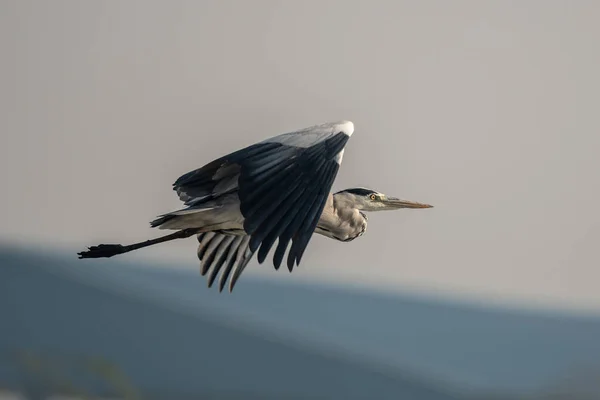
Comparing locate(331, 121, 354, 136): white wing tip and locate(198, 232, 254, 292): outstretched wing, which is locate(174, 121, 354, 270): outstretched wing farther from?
locate(198, 232, 254, 292): outstretched wing

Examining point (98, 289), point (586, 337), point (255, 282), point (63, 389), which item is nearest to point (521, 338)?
point (586, 337)

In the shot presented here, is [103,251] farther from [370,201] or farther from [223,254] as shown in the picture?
[370,201]

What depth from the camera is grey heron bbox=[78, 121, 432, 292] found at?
1293 centimetres

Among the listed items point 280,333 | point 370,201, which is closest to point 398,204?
point 370,201

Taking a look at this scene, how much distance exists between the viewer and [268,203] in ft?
42.7

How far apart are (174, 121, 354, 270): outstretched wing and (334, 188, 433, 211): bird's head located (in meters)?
1.33

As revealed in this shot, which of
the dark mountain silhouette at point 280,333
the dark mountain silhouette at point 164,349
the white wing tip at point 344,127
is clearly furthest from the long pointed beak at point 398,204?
the dark mountain silhouette at point 164,349

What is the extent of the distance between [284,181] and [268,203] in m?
0.33

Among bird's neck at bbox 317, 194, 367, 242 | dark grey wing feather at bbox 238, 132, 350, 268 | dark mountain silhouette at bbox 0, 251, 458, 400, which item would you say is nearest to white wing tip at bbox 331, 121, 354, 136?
dark grey wing feather at bbox 238, 132, 350, 268

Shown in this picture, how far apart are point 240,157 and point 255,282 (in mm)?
150918

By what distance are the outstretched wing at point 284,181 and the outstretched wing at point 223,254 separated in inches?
47.5

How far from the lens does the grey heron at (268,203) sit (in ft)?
42.4

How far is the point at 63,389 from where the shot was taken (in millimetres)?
69312

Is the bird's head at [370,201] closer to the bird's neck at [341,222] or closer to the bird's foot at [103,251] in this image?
the bird's neck at [341,222]
